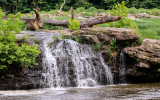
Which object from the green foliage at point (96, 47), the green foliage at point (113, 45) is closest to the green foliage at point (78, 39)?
the green foliage at point (96, 47)

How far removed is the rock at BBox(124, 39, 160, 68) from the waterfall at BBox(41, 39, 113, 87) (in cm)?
152

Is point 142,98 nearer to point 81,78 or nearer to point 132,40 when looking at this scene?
point 81,78

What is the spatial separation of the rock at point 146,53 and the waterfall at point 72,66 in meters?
1.52

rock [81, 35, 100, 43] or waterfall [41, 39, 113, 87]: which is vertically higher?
rock [81, 35, 100, 43]

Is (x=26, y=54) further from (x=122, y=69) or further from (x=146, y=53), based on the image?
(x=146, y=53)

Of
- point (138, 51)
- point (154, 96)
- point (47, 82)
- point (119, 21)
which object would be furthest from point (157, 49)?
point (47, 82)

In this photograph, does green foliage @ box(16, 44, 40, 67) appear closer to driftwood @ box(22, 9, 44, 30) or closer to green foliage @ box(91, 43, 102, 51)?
green foliage @ box(91, 43, 102, 51)

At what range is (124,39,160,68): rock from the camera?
41.4 feet

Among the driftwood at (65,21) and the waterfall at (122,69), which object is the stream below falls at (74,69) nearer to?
the waterfall at (122,69)

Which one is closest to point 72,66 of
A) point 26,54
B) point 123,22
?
point 26,54

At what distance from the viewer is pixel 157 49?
12.9 m

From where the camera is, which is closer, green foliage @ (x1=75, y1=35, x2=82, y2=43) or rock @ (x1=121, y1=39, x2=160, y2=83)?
rock @ (x1=121, y1=39, x2=160, y2=83)

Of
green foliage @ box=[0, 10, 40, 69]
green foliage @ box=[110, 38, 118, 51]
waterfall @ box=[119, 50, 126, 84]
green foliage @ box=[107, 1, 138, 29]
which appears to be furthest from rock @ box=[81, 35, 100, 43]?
green foliage @ box=[0, 10, 40, 69]

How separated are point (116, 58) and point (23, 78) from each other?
5022 mm
